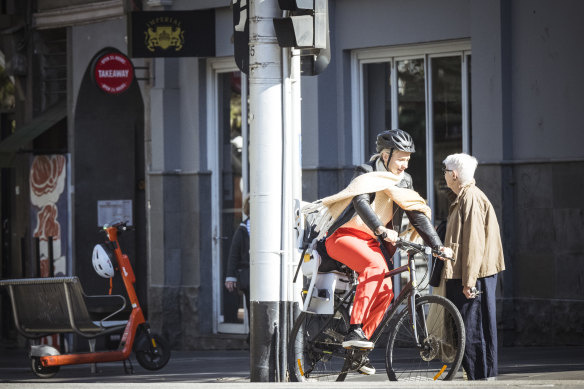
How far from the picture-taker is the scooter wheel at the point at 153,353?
12.6 meters

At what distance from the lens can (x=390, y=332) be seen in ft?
28.8

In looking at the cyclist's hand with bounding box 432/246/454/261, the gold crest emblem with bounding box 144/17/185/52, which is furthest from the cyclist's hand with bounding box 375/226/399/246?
the gold crest emblem with bounding box 144/17/185/52

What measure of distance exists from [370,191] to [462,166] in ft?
3.29

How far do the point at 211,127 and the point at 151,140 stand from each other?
33.3 inches

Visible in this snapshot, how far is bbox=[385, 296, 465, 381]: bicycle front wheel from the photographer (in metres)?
Result: 8.61

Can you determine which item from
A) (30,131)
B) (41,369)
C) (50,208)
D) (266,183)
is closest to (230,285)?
(41,369)

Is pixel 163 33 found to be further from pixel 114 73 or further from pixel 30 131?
pixel 30 131

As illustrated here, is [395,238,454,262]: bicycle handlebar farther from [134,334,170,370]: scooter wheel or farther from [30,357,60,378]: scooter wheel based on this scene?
[30,357,60,378]: scooter wheel

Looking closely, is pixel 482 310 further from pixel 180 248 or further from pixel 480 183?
pixel 180 248

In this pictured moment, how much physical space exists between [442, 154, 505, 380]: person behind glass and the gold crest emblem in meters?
6.62

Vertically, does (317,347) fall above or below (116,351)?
above

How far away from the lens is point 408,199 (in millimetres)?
8789

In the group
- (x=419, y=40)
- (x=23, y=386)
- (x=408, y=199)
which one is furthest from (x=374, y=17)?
(x=23, y=386)

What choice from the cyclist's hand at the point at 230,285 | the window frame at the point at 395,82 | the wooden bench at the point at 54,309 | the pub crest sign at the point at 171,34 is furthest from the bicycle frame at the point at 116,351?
the pub crest sign at the point at 171,34
